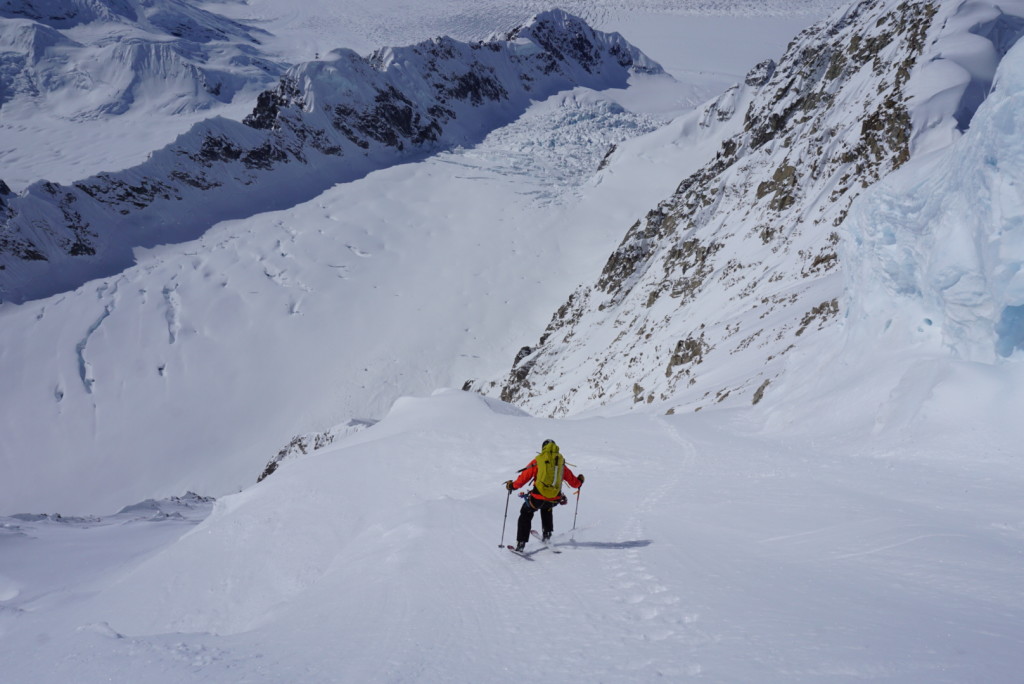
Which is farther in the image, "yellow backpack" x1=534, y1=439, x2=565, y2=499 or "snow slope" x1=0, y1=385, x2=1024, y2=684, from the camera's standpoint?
"yellow backpack" x1=534, y1=439, x2=565, y2=499

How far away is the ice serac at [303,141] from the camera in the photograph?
5956 centimetres

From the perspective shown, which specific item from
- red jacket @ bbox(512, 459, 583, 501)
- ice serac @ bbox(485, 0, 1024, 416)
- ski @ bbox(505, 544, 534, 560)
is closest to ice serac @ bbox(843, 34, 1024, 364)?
ice serac @ bbox(485, 0, 1024, 416)

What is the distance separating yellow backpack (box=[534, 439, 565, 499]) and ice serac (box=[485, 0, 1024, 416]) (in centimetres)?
656

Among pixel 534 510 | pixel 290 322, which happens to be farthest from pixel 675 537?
pixel 290 322

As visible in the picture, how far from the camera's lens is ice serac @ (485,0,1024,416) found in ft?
74.8

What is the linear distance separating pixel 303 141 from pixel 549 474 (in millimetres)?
83941

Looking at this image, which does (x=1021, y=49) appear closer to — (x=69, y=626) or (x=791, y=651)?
(x=791, y=651)

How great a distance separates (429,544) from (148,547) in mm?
13415

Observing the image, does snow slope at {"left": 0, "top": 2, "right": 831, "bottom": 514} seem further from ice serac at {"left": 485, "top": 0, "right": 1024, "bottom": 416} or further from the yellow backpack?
Answer: the yellow backpack

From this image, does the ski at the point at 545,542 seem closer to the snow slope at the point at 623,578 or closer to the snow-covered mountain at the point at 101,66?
the snow slope at the point at 623,578

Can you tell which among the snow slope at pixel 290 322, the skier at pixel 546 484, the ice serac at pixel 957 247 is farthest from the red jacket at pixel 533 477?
the snow slope at pixel 290 322

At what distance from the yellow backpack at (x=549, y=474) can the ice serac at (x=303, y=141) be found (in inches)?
2506

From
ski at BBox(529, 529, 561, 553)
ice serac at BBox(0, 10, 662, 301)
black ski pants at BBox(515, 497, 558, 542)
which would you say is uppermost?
ice serac at BBox(0, 10, 662, 301)

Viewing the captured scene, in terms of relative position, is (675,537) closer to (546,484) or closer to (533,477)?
(546,484)
